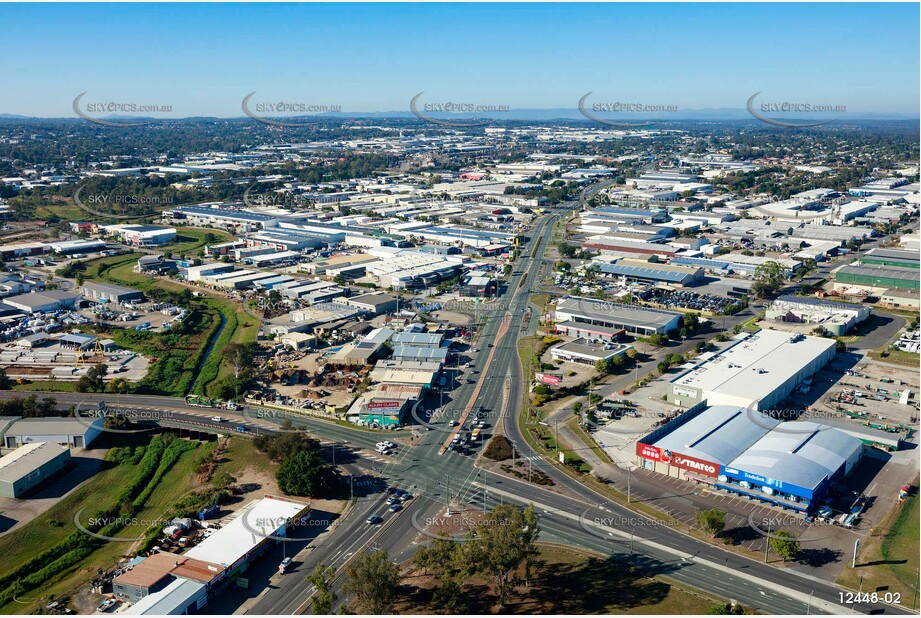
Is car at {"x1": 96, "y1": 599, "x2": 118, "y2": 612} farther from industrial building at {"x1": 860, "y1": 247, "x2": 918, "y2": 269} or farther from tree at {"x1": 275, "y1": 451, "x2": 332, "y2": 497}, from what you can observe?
industrial building at {"x1": 860, "y1": 247, "x2": 918, "y2": 269}

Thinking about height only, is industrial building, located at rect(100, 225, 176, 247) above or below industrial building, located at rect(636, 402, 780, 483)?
above

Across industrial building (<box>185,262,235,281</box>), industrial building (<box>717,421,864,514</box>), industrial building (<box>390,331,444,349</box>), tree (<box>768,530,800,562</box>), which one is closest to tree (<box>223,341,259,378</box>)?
industrial building (<box>390,331,444,349</box>)

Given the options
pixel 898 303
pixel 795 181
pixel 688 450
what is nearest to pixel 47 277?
pixel 688 450

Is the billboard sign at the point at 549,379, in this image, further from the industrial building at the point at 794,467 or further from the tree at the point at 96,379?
the tree at the point at 96,379

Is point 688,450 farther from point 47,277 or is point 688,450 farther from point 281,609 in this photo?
point 47,277

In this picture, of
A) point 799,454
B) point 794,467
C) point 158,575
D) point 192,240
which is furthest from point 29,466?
point 192,240

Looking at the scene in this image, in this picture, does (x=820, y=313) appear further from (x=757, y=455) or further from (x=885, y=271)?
(x=757, y=455)
